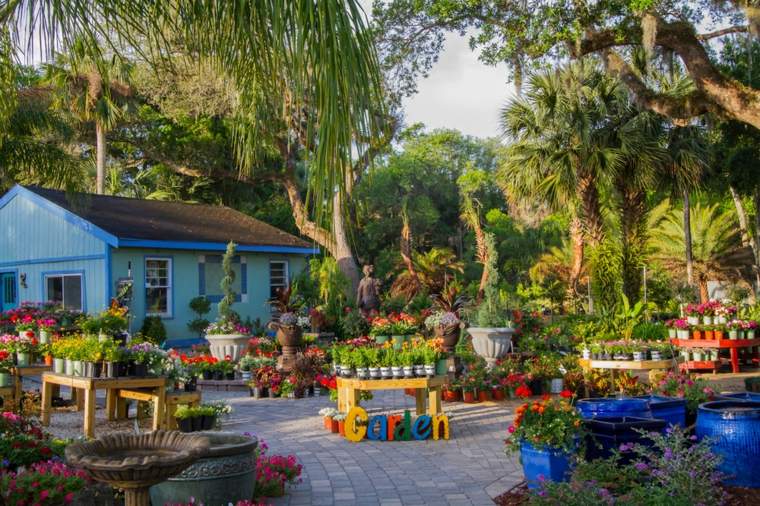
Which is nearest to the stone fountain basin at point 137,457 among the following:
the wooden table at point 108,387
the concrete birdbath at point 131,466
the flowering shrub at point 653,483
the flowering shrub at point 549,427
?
the concrete birdbath at point 131,466

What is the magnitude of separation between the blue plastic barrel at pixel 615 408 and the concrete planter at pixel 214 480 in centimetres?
285

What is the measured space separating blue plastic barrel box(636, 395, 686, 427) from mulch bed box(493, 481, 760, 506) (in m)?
0.97

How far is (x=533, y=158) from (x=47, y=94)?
11880 mm

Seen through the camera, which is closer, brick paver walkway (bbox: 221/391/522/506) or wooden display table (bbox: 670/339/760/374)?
brick paver walkway (bbox: 221/391/522/506)

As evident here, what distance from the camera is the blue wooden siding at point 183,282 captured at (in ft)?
65.7

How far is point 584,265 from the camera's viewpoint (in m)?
21.0

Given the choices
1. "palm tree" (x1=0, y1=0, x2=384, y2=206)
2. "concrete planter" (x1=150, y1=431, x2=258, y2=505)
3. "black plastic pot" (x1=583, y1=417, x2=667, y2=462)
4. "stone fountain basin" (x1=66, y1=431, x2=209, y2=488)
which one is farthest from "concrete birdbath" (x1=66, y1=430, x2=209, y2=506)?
"black plastic pot" (x1=583, y1=417, x2=667, y2=462)

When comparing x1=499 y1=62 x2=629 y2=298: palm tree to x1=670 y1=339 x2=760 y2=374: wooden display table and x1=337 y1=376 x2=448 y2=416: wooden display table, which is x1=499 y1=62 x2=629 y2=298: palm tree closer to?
x1=670 y1=339 x2=760 y2=374: wooden display table

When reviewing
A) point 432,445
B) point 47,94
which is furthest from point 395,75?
point 432,445

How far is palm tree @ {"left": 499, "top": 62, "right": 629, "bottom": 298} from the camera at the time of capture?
1866 cm

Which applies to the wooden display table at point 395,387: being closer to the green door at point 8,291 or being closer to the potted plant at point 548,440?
the potted plant at point 548,440

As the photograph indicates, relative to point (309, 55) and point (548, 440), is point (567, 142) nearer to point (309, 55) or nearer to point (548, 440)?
point (548, 440)

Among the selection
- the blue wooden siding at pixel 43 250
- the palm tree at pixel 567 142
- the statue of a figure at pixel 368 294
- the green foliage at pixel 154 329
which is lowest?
the green foliage at pixel 154 329

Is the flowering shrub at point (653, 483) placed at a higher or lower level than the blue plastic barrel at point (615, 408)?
lower
